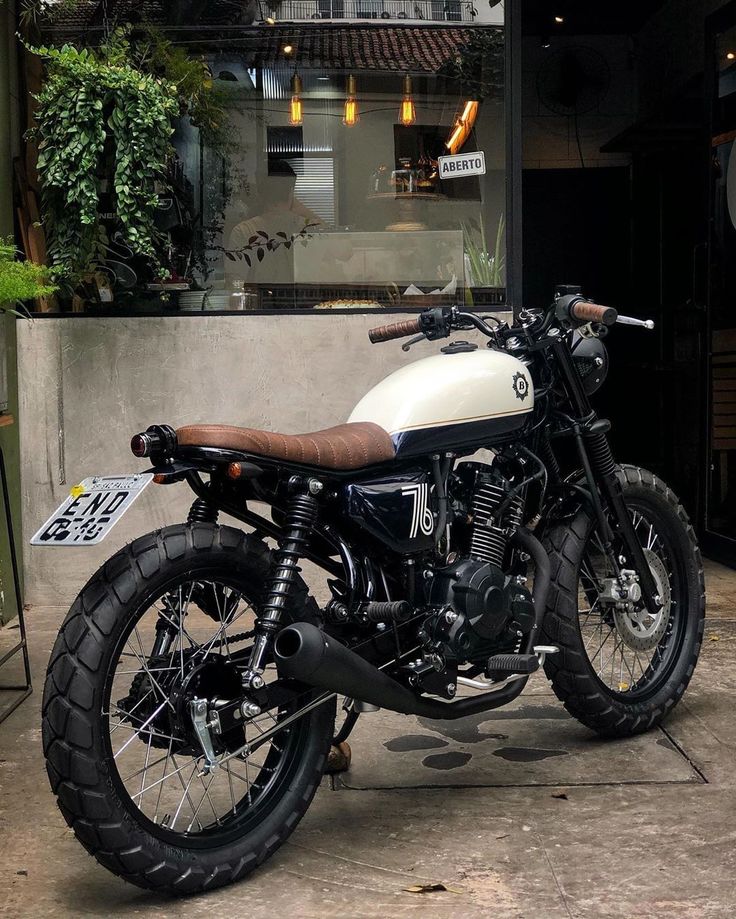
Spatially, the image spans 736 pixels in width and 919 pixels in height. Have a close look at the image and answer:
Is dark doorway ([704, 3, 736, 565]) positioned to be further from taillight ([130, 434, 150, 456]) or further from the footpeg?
taillight ([130, 434, 150, 456])

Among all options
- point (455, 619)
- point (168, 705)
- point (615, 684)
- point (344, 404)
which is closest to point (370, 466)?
point (455, 619)

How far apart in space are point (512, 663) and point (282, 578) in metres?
0.77

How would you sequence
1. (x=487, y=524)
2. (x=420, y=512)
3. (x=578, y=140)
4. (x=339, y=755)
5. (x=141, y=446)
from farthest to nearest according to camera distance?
1. (x=578, y=140)
2. (x=339, y=755)
3. (x=487, y=524)
4. (x=420, y=512)
5. (x=141, y=446)

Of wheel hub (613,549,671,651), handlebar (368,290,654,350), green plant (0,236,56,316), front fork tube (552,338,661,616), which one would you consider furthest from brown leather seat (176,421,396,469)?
green plant (0,236,56,316)

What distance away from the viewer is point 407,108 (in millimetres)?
5738

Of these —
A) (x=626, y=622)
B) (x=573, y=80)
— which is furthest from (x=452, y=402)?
(x=573, y=80)

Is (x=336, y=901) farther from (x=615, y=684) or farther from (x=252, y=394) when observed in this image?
(x=252, y=394)

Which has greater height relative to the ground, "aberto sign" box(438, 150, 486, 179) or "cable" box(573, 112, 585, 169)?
"cable" box(573, 112, 585, 169)

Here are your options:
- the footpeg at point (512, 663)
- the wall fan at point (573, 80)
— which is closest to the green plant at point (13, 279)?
the footpeg at point (512, 663)

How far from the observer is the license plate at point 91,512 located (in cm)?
282

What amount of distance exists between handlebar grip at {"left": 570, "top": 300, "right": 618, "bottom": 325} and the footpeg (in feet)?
3.06

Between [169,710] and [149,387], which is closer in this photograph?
[169,710]

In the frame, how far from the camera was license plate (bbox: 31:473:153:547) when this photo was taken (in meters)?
2.82

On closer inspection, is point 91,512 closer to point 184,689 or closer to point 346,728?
point 184,689
